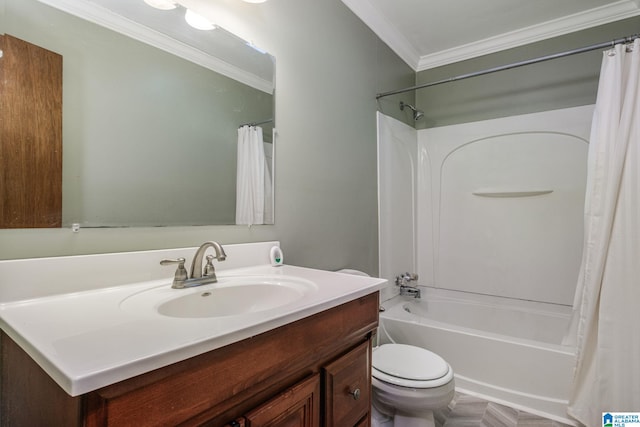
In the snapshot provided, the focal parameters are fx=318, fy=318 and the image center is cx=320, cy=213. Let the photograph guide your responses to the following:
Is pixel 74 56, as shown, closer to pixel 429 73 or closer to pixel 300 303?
pixel 300 303

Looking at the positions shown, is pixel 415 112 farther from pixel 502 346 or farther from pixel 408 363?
pixel 408 363

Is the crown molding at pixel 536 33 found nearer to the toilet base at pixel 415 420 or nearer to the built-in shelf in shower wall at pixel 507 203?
the built-in shelf in shower wall at pixel 507 203

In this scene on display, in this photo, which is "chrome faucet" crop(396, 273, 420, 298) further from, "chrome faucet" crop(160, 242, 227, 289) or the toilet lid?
"chrome faucet" crop(160, 242, 227, 289)

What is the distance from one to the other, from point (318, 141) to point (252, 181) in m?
0.51

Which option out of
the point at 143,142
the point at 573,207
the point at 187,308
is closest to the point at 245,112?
the point at 143,142

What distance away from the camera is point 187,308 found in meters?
0.88

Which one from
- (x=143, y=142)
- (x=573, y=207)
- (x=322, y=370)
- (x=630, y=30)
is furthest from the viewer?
(x=573, y=207)

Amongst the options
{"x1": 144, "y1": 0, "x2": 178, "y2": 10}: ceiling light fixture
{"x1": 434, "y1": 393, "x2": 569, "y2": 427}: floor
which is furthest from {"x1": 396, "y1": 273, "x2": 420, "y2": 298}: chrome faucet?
{"x1": 144, "y1": 0, "x2": 178, "y2": 10}: ceiling light fixture

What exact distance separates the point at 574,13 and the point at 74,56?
114 inches

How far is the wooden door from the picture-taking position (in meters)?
0.75

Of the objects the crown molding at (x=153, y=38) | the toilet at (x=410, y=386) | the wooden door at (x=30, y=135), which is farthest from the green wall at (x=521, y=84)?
the wooden door at (x=30, y=135)

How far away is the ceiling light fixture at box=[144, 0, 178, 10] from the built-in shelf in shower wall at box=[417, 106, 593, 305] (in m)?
2.23

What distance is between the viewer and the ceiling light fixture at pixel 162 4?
1037mm

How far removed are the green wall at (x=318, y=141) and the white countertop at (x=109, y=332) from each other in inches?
10.2
